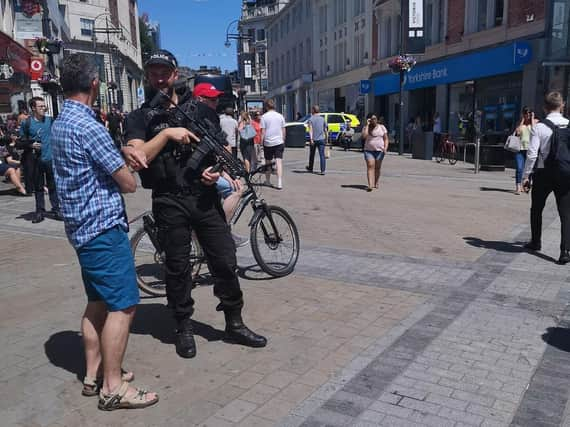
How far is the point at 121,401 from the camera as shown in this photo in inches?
119

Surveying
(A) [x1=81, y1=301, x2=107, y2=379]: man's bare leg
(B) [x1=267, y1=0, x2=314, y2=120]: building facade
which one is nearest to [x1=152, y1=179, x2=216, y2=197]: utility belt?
(A) [x1=81, y1=301, x2=107, y2=379]: man's bare leg

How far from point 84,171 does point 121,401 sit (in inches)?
52.7

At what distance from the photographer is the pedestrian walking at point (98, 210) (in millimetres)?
2803

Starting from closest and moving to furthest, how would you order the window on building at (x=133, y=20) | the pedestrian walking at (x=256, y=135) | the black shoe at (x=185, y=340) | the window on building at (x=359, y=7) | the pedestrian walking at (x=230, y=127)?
the black shoe at (x=185, y=340)
the pedestrian walking at (x=230, y=127)
the pedestrian walking at (x=256, y=135)
the window on building at (x=359, y=7)
the window on building at (x=133, y=20)

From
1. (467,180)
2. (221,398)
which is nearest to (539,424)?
(221,398)

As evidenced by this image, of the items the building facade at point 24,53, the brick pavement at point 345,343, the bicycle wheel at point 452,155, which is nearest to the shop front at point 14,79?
the building facade at point 24,53

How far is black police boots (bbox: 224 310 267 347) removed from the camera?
3.86 m

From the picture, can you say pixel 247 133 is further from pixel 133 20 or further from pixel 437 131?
pixel 133 20

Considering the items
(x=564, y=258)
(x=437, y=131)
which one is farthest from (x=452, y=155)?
(x=564, y=258)

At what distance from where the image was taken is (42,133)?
890 centimetres

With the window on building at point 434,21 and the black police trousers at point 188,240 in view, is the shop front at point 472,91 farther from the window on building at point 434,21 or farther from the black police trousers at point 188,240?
the black police trousers at point 188,240

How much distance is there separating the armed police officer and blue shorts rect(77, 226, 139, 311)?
0.67 m

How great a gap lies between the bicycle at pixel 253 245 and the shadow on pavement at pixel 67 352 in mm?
964

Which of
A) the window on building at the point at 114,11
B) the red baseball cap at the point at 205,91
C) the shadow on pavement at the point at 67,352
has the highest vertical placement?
the window on building at the point at 114,11
